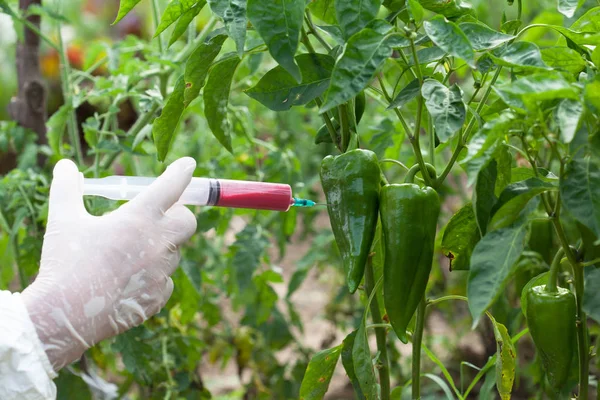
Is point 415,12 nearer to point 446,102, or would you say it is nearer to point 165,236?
point 446,102

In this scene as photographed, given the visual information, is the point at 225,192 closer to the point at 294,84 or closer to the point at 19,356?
the point at 294,84

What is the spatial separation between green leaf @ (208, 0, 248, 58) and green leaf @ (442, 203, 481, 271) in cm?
35

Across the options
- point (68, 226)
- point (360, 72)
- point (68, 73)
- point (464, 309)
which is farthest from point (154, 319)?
point (464, 309)

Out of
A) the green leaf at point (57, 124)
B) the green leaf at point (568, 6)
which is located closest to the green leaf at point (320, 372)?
the green leaf at point (568, 6)

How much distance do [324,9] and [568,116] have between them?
0.37 metres

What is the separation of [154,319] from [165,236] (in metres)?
0.88

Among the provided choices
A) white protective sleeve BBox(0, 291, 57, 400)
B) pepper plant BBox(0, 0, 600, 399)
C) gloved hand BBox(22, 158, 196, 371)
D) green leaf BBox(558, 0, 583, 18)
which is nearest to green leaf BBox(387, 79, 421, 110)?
pepper plant BBox(0, 0, 600, 399)

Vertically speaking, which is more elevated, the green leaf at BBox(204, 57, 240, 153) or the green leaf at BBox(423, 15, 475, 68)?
the green leaf at BBox(423, 15, 475, 68)

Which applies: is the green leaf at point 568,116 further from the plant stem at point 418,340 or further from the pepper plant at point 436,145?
the plant stem at point 418,340

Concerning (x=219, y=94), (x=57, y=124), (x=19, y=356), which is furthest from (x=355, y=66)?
(x=57, y=124)

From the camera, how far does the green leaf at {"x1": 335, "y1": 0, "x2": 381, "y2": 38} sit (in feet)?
2.69

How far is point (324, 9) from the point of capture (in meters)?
0.96

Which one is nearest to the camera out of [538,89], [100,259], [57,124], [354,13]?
[538,89]

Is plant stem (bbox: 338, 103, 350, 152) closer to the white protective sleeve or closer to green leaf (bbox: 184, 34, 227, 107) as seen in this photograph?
green leaf (bbox: 184, 34, 227, 107)
